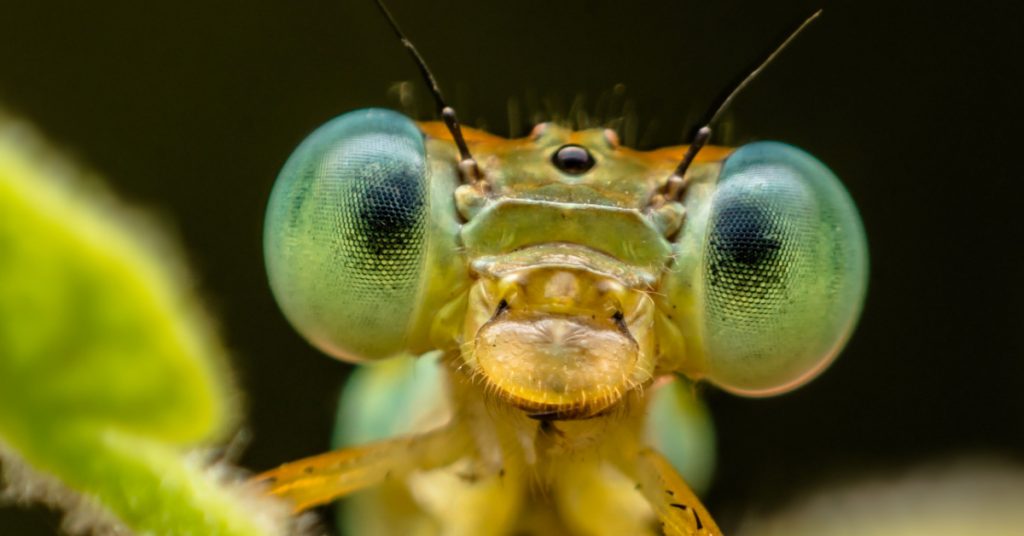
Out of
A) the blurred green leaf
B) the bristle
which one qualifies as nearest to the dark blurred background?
the bristle

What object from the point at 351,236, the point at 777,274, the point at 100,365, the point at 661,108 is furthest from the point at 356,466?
the point at 661,108

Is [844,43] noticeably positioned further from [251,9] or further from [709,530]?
[709,530]

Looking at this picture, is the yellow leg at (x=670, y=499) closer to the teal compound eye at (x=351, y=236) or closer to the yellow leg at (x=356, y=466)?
the yellow leg at (x=356, y=466)

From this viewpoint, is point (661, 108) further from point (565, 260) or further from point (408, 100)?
point (565, 260)

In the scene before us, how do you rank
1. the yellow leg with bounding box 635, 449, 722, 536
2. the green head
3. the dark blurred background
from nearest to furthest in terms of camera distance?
1. the green head
2. the yellow leg with bounding box 635, 449, 722, 536
3. the dark blurred background

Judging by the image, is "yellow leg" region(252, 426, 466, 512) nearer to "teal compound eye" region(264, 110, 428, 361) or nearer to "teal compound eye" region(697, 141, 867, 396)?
"teal compound eye" region(264, 110, 428, 361)

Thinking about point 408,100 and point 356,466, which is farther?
point 408,100
